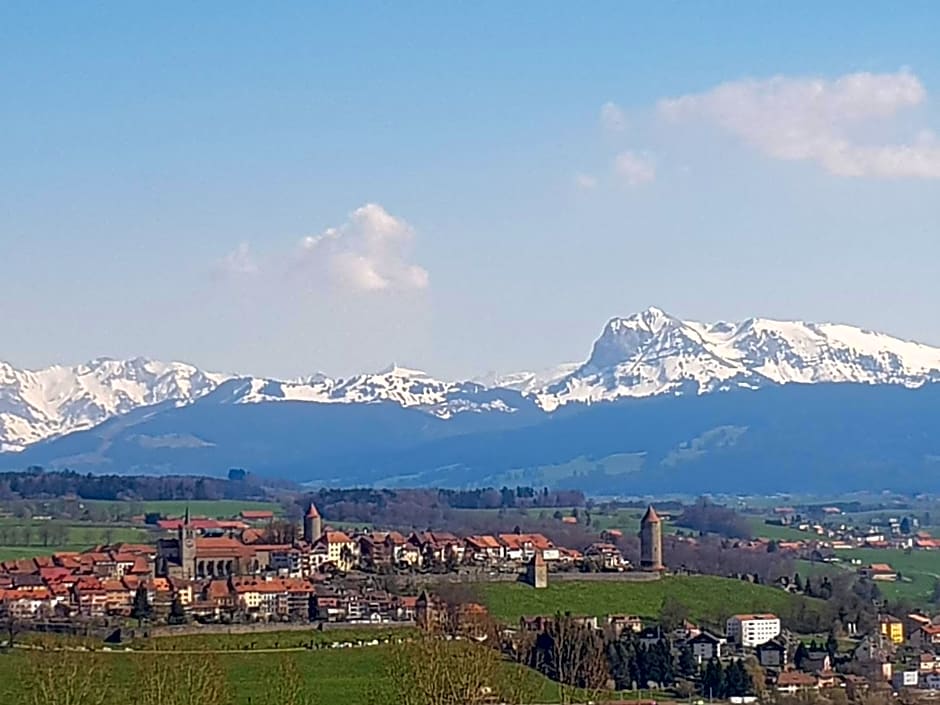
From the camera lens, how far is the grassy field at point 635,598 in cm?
8448

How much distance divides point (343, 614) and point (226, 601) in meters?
4.78

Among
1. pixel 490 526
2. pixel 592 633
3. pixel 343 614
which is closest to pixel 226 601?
pixel 343 614

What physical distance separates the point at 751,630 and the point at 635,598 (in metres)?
7.16

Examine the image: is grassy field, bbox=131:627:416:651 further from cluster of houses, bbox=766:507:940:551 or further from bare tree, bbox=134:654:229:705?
cluster of houses, bbox=766:507:940:551

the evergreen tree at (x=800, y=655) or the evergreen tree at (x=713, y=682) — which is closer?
the evergreen tree at (x=713, y=682)

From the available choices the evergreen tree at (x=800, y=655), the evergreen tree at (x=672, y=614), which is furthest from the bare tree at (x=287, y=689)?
the evergreen tree at (x=800, y=655)

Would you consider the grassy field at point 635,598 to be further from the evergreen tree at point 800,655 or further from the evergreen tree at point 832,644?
the evergreen tree at point 800,655

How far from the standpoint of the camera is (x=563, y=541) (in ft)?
375

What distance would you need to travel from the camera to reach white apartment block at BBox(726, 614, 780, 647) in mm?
81000

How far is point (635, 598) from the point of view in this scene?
88000 millimetres

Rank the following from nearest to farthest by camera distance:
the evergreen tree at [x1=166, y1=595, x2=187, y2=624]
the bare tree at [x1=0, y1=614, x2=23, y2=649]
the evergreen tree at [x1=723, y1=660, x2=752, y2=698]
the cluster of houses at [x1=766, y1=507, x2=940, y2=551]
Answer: the evergreen tree at [x1=723, y1=660, x2=752, y2=698], the bare tree at [x1=0, y1=614, x2=23, y2=649], the evergreen tree at [x1=166, y1=595, x2=187, y2=624], the cluster of houses at [x1=766, y1=507, x2=940, y2=551]

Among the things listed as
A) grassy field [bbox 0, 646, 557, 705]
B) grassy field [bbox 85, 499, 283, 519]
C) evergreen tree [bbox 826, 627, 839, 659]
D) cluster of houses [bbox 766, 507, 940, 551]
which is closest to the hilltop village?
evergreen tree [bbox 826, 627, 839, 659]

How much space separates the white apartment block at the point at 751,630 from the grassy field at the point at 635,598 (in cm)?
238

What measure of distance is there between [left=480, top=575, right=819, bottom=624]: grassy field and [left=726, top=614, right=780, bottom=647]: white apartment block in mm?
2377
